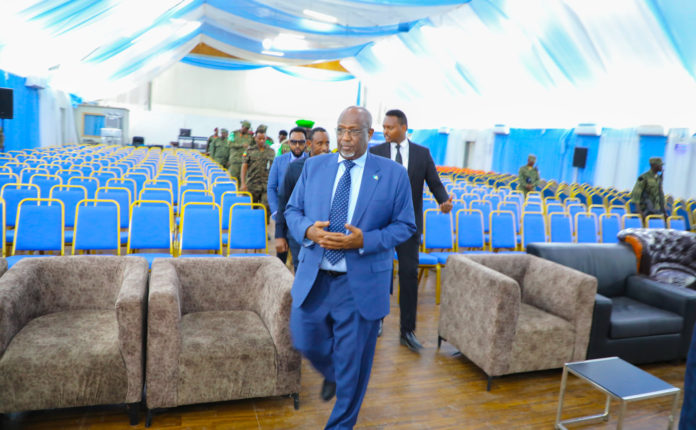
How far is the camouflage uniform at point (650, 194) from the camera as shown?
7.48 metres

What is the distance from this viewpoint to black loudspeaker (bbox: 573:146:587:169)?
14117 millimetres

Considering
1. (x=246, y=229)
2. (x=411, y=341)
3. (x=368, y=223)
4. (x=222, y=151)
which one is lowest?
(x=411, y=341)

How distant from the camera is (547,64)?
42.9 ft

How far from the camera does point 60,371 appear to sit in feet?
7.68

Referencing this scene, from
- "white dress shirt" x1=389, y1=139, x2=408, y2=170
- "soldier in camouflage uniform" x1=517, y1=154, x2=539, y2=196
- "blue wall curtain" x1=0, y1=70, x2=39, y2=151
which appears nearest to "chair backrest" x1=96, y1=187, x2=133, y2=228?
"white dress shirt" x1=389, y1=139, x2=408, y2=170

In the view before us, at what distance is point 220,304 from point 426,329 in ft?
6.33

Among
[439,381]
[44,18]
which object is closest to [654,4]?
[439,381]

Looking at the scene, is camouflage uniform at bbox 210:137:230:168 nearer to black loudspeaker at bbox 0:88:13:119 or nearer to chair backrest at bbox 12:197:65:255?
black loudspeaker at bbox 0:88:13:119

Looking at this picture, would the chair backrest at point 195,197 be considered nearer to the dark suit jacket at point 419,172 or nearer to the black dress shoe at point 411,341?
the dark suit jacket at point 419,172

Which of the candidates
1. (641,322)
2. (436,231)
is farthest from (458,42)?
(641,322)

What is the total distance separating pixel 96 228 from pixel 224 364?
2.18 m

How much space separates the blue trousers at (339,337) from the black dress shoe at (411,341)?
152 cm

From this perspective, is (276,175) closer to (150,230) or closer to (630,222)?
(150,230)

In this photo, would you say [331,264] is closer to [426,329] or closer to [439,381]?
[439,381]
